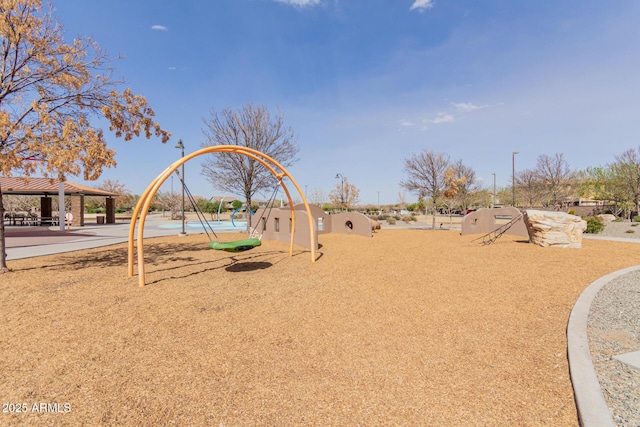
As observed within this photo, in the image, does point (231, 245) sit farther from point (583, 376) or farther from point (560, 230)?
point (560, 230)

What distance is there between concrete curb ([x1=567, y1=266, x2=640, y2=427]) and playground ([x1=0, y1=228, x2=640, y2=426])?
0.38 feet

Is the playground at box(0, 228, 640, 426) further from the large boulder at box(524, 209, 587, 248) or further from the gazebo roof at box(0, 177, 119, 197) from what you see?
the gazebo roof at box(0, 177, 119, 197)

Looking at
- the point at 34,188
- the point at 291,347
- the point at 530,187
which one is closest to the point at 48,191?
the point at 34,188

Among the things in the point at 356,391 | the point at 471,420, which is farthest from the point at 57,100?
the point at 471,420

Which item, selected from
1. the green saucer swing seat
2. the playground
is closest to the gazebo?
the playground

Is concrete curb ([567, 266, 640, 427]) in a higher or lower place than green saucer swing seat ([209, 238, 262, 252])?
lower

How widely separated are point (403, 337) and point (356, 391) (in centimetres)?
134

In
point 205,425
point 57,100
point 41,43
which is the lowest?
point 205,425

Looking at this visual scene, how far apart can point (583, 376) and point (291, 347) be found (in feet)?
10.1

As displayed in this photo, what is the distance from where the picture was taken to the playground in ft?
8.36

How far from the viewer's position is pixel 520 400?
2.64 meters

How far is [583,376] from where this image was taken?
2840 millimetres

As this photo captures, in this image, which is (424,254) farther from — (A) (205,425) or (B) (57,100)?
(B) (57,100)

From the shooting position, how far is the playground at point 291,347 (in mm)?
2549
